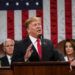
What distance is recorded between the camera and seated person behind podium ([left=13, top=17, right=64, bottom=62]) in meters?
3.31

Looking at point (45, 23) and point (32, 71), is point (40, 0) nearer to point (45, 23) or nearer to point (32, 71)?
point (45, 23)

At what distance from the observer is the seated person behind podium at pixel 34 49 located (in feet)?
10.8

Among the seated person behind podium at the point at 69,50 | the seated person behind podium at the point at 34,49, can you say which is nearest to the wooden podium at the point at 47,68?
the seated person behind podium at the point at 34,49

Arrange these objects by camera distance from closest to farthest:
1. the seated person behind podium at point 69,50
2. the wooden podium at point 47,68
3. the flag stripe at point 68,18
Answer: the wooden podium at point 47,68, the seated person behind podium at point 69,50, the flag stripe at point 68,18

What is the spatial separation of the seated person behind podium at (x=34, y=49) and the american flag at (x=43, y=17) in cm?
223

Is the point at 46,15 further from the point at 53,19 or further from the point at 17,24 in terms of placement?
the point at 17,24

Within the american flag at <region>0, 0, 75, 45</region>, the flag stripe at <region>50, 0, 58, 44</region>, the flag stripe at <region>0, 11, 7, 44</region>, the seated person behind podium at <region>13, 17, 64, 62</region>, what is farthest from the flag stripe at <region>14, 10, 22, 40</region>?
the seated person behind podium at <region>13, 17, 64, 62</region>

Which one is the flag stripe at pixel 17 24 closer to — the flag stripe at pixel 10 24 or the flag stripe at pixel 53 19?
the flag stripe at pixel 10 24

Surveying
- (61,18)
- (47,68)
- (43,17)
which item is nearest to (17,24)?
(43,17)

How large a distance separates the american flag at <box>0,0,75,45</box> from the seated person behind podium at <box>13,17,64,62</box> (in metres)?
2.23

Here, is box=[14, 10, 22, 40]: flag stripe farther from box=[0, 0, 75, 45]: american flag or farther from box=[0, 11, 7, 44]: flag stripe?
box=[0, 11, 7, 44]: flag stripe

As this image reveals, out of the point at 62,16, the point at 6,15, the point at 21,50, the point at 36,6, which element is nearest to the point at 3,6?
the point at 6,15

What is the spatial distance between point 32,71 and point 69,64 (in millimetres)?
314

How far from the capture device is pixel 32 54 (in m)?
3.27
